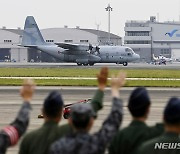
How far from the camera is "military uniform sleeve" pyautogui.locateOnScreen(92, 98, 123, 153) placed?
6.82 meters

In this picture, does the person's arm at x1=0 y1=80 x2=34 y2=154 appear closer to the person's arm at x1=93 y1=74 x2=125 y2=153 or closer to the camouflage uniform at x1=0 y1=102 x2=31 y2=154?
the camouflage uniform at x1=0 y1=102 x2=31 y2=154

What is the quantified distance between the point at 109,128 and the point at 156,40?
607 feet

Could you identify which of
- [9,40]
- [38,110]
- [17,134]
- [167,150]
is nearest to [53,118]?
[17,134]

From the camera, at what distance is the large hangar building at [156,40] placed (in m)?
190

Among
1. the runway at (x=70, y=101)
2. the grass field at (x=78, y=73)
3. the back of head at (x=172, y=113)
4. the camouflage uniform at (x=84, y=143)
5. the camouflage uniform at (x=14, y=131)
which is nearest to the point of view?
the camouflage uniform at (x=84, y=143)

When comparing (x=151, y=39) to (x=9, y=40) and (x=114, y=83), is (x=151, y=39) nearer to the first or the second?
(x=9, y=40)

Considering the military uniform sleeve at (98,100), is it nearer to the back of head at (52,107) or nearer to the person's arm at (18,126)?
the back of head at (52,107)

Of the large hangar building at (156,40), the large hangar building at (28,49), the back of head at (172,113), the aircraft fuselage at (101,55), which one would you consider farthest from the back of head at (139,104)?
the large hangar building at (156,40)

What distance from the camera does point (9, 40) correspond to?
172 meters

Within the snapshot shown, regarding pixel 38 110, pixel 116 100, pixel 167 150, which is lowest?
pixel 38 110

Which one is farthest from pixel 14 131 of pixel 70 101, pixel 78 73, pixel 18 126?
pixel 78 73

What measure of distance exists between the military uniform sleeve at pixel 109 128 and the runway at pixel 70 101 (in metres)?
9.70

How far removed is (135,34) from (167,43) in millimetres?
13237

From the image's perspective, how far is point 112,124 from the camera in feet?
23.2
